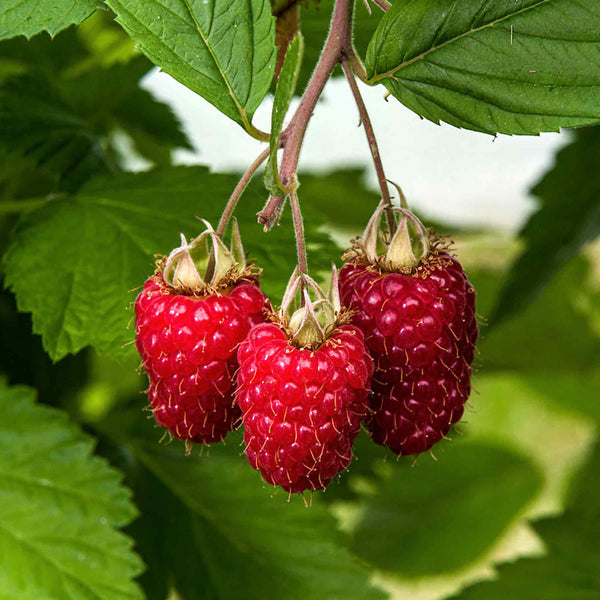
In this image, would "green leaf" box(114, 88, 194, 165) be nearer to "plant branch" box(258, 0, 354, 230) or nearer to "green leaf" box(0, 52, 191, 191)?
"green leaf" box(0, 52, 191, 191)

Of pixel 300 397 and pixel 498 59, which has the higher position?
pixel 498 59

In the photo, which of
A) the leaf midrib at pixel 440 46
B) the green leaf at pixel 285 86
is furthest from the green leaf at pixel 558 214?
the green leaf at pixel 285 86

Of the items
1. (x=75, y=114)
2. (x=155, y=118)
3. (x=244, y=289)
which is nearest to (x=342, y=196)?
(x=155, y=118)

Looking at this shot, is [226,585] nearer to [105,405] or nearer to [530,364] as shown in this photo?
[105,405]

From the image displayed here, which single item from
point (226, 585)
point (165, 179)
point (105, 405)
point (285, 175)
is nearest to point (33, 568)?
point (226, 585)

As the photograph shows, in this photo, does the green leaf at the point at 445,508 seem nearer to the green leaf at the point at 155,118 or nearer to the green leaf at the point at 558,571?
the green leaf at the point at 558,571

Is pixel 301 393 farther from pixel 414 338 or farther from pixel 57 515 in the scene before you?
pixel 57 515

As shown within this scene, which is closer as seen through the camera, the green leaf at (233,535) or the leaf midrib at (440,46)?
the leaf midrib at (440,46)
